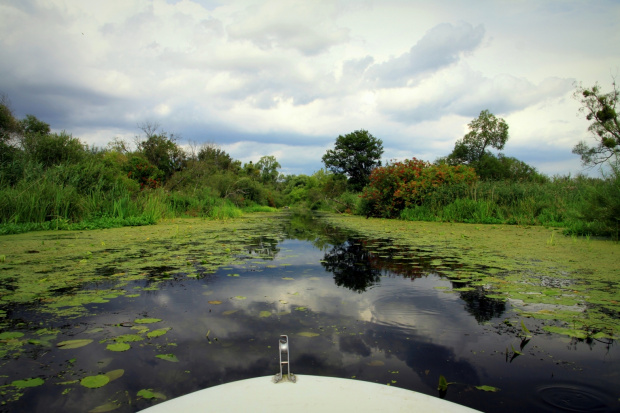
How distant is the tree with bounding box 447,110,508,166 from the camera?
30.7m

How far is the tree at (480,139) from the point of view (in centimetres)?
3066

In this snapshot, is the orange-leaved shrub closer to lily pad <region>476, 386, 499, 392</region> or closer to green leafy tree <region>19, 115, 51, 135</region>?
lily pad <region>476, 386, 499, 392</region>

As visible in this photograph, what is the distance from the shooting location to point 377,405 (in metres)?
1.17

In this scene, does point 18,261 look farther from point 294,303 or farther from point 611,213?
point 611,213

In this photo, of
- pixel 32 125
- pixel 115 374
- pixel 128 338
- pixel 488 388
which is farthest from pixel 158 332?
pixel 32 125

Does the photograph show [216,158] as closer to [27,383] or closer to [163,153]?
[163,153]

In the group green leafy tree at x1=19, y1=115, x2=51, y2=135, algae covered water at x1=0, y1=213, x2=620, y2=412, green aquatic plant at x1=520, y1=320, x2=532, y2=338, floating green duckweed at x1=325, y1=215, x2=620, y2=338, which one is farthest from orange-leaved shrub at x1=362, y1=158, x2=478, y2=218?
green leafy tree at x1=19, y1=115, x2=51, y2=135

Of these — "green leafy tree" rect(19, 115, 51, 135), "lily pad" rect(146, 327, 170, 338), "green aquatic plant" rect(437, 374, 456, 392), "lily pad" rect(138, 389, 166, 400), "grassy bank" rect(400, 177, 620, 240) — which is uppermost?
"green leafy tree" rect(19, 115, 51, 135)

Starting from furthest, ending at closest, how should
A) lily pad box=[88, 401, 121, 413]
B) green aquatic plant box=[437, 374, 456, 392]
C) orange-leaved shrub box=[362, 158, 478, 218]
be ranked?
orange-leaved shrub box=[362, 158, 478, 218] < green aquatic plant box=[437, 374, 456, 392] < lily pad box=[88, 401, 121, 413]

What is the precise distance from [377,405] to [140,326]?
68.9 inches

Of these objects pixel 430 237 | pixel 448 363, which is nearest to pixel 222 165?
pixel 430 237

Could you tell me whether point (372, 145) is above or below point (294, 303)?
above

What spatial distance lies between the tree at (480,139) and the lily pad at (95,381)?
32.9 m

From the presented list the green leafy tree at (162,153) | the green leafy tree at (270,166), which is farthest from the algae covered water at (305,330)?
the green leafy tree at (270,166)
